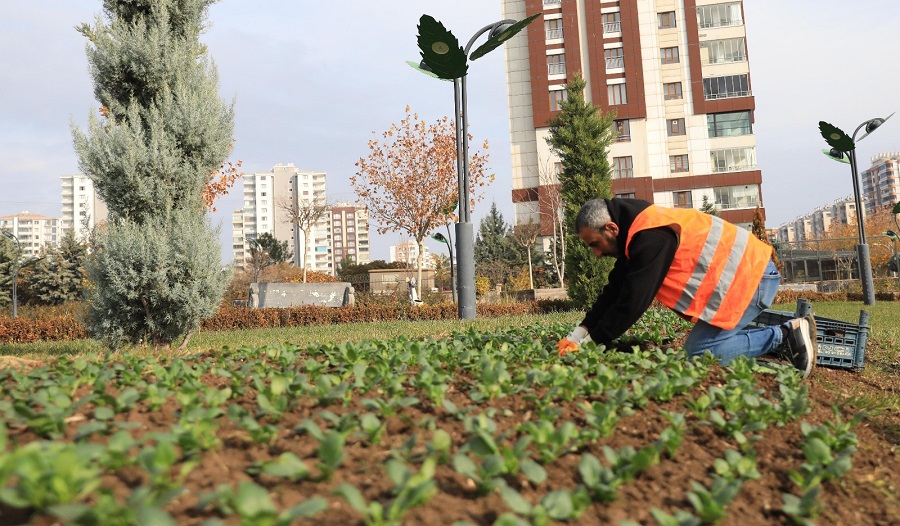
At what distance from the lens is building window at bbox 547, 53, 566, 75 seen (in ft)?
138

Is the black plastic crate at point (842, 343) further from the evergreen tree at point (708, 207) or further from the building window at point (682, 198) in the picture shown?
the building window at point (682, 198)

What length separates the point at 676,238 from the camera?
13.6ft

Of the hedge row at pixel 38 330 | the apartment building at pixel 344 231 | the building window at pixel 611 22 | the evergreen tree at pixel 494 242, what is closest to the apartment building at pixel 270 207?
the apartment building at pixel 344 231

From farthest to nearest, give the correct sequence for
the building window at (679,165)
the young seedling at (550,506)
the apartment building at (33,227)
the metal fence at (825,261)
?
the apartment building at (33,227), the building window at (679,165), the metal fence at (825,261), the young seedling at (550,506)

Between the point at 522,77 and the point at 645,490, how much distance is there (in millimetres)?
43409

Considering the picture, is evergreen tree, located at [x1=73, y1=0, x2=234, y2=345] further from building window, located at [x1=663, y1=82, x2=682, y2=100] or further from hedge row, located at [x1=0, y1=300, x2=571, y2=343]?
building window, located at [x1=663, y1=82, x2=682, y2=100]

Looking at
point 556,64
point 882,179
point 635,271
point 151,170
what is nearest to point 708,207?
point 556,64

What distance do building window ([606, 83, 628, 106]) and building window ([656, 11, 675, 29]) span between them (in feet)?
18.6

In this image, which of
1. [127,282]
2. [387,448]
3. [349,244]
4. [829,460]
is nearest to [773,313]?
[829,460]

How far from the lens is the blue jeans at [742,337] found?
4.39 m

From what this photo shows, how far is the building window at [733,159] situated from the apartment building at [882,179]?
309 feet

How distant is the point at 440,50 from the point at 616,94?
3396 centimetres

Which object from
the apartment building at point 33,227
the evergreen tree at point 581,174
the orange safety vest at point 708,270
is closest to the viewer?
the orange safety vest at point 708,270

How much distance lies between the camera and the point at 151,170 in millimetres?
7387
